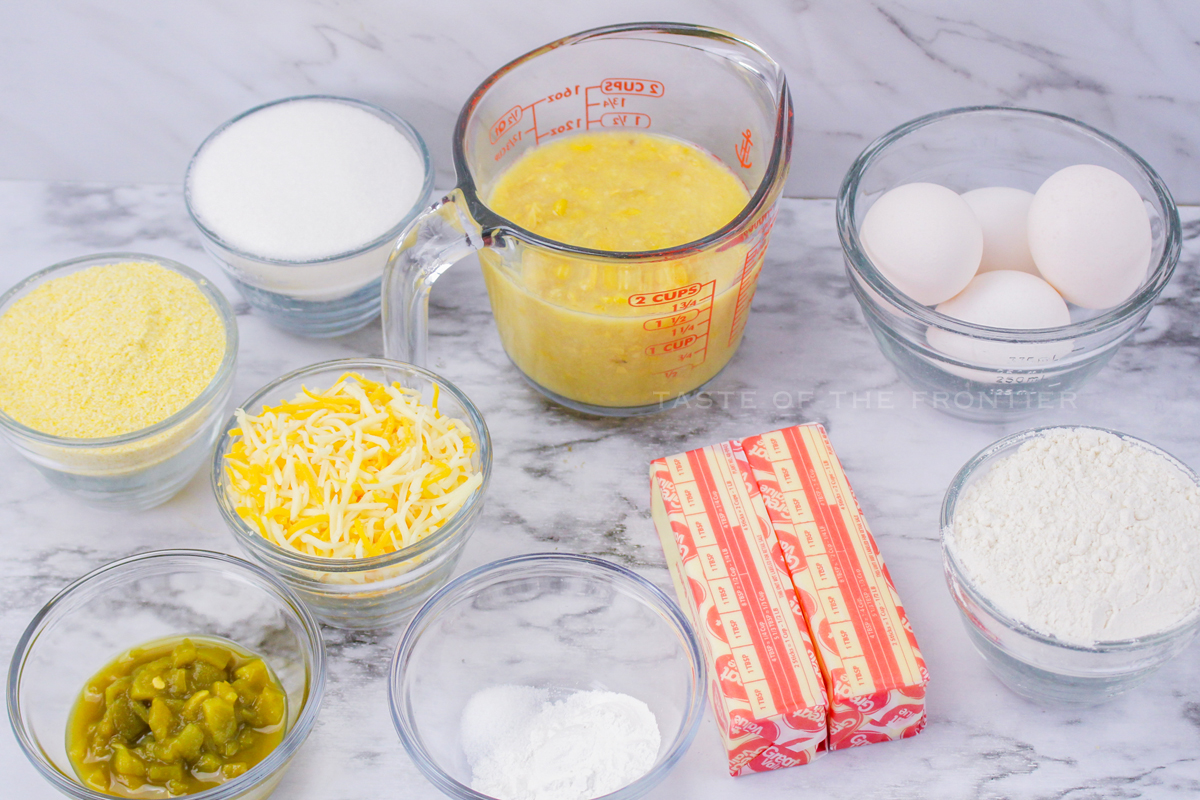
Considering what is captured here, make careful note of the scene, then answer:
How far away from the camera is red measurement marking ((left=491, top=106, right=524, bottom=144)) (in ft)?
4.20

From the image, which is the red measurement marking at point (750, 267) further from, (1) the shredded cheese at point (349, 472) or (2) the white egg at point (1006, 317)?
(1) the shredded cheese at point (349, 472)

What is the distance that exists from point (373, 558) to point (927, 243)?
70cm

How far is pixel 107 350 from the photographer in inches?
48.1

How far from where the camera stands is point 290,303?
135cm

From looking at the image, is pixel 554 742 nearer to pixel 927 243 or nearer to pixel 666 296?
pixel 666 296

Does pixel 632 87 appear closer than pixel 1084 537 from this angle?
No

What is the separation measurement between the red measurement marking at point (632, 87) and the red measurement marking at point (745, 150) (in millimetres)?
117

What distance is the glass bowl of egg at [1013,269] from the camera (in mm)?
1205

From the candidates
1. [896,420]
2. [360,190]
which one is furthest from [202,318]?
[896,420]

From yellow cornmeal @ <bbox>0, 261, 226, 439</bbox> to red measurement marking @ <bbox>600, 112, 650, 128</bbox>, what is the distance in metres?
0.54

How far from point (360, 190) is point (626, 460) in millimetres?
477

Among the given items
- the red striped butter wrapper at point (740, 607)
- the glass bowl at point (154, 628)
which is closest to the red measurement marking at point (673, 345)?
the red striped butter wrapper at point (740, 607)

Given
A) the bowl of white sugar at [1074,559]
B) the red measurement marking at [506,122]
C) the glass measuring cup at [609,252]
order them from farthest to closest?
the red measurement marking at [506,122], the glass measuring cup at [609,252], the bowl of white sugar at [1074,559]

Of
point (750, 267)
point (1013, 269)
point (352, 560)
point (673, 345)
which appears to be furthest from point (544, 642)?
point (1013, 269)
